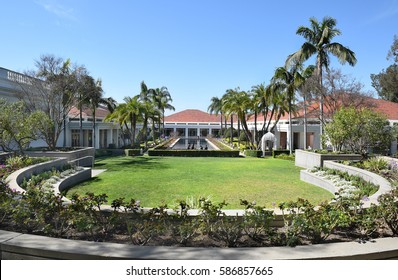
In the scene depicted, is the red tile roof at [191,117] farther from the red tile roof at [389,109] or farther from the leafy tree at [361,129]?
the leafy tree at [361,129]

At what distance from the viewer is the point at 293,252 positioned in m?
3.24

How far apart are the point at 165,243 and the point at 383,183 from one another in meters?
6.86

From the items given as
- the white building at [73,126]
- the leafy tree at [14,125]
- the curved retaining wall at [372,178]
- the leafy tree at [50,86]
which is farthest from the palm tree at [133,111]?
the curved retaining wall at [372,178]

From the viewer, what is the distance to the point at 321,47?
23.4 metres

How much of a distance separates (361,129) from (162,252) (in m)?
15.3

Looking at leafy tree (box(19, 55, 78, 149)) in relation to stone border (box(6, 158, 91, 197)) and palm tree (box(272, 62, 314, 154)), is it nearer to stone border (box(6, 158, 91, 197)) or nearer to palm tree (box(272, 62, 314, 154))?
stone border (box(6, 158, 91, 197))

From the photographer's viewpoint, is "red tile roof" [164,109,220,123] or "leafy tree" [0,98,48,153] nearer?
"leafy tree" [0,98,48,153]

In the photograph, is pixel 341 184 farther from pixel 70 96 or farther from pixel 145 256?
pixel 70 96

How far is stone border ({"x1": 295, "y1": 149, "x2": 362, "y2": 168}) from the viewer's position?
15053 millimetres

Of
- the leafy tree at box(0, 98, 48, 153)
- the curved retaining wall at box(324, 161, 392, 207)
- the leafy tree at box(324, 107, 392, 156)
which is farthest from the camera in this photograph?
the leafy tree at box(324, 107, 392, 156)

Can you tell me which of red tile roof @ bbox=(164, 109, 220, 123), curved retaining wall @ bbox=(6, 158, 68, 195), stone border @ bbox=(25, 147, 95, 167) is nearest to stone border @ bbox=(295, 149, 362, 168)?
curved retaining wall @ bbox=(6, 158, 68, 195)

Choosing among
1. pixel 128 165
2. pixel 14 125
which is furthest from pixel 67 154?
pixel 128 165

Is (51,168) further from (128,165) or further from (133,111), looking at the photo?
(133,111)

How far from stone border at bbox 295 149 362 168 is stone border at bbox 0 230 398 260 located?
40.8ft
